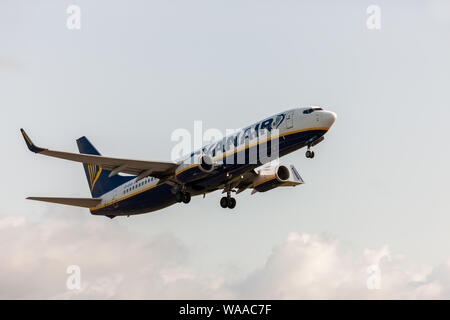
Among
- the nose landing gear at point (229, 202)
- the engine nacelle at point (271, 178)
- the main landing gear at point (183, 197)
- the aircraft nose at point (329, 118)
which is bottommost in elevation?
the nose landing gear at point (229, 202)

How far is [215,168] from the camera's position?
163ft

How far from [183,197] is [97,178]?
15.5 metres

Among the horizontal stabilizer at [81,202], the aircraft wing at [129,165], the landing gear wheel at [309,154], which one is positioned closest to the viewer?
the landing gear wheel at [309,154]

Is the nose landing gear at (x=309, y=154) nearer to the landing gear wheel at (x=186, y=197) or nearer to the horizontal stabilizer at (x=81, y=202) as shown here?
the landing gear wheel at (x=186, y=197)

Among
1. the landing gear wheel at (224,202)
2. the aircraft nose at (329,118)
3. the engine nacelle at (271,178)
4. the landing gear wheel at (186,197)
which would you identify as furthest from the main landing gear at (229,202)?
the aircraft nose at (329,118)

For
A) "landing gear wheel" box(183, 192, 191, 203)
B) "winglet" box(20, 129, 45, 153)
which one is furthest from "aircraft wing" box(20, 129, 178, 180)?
"landing gear wheel" box(183, 192, 191, 203)

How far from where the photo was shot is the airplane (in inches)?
1873

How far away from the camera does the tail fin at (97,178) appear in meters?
63.2

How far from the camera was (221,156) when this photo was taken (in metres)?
50.0
